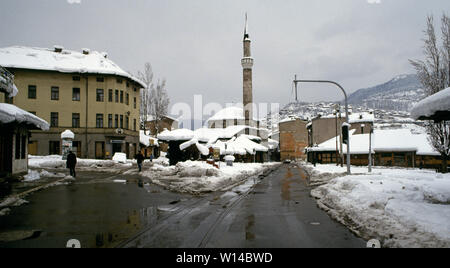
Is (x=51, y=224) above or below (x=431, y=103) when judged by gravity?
below

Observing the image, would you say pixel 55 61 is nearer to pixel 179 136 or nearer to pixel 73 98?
pixel 73 98

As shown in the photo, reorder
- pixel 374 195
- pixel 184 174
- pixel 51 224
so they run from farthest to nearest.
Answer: pixel 184 174
pixel 374 195
pixel 51 224

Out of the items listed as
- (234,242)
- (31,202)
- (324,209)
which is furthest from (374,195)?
(31,202)

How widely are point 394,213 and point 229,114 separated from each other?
79.9 meters

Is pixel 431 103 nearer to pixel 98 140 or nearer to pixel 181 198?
pixel 181 198

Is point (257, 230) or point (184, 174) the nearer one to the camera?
point (257, 230)

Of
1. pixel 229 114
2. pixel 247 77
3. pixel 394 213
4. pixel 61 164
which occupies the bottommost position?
pixel 394 213

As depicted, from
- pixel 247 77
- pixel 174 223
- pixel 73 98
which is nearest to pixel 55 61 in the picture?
pixel 73 98

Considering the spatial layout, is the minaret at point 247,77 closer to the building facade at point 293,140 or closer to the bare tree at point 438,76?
the building facade at point 293,140

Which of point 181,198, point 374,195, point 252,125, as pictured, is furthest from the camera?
point 252,125

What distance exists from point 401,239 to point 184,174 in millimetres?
16711

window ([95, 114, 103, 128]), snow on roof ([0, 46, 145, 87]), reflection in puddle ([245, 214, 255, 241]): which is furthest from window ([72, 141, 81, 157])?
reflection in puddle ([245, 214, 255, 241])

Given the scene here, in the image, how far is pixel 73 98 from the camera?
45.1 meters
